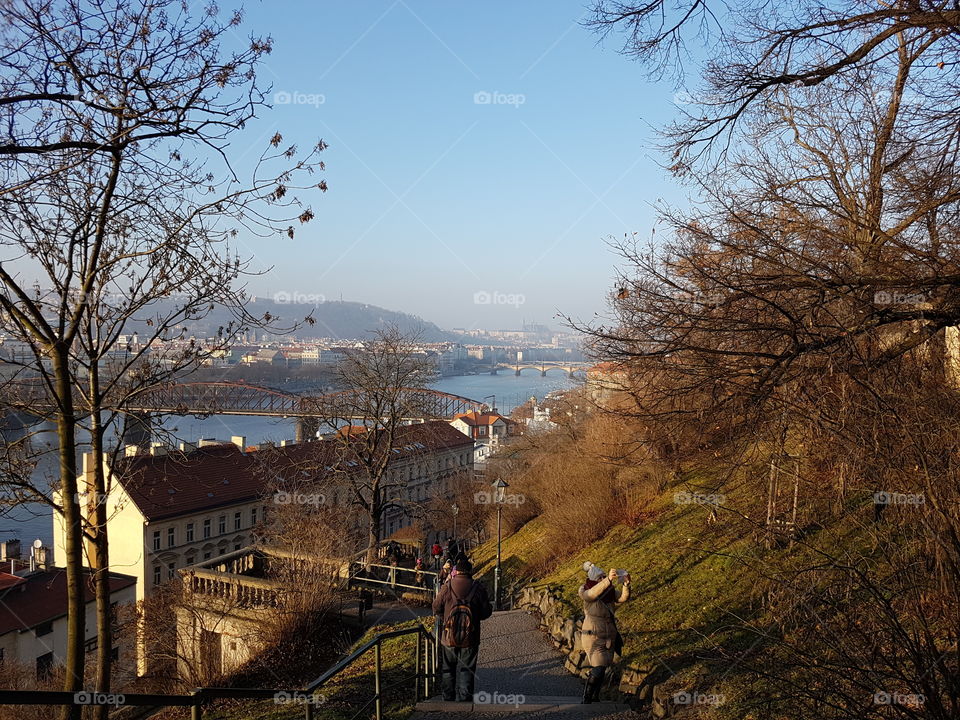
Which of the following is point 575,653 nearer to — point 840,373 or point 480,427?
point 840,373

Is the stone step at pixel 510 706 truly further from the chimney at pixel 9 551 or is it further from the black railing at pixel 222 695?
the chimney at pixel 9 551

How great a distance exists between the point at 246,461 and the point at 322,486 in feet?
66.9

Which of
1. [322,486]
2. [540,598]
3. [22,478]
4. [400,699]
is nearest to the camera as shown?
[22,478]

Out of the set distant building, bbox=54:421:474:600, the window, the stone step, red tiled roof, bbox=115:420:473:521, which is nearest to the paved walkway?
the stone step

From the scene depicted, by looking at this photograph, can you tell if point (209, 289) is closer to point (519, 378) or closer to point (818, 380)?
point (818, 380)

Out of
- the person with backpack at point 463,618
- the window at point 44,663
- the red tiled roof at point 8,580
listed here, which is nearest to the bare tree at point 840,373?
the person with backpack at point 463,618

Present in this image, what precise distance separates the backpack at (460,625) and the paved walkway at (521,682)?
0.60 metres

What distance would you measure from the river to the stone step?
3.90m

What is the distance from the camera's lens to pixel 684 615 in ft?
30.1

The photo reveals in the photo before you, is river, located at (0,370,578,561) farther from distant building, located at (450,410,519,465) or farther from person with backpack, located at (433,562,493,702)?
distant building, located at (450,410,519,465)

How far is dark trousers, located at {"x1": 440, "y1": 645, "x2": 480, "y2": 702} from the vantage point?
24.2ft

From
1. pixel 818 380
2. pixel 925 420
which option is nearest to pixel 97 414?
pixel 818 380

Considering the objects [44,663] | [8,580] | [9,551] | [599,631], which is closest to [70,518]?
[599,631]

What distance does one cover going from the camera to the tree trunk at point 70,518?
5965 mm
